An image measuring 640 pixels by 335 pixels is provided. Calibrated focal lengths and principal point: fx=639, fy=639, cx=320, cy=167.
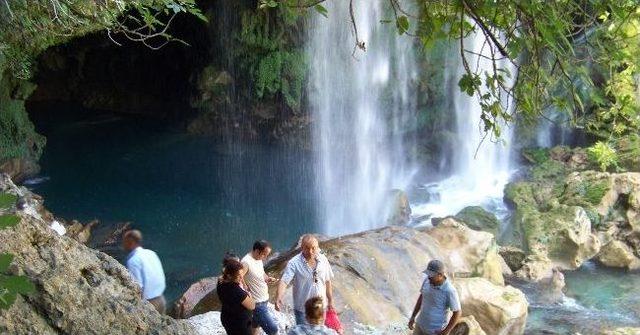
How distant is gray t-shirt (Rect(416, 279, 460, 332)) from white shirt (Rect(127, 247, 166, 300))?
7.15 ft

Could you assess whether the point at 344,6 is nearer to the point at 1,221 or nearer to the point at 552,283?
the point at 552,283

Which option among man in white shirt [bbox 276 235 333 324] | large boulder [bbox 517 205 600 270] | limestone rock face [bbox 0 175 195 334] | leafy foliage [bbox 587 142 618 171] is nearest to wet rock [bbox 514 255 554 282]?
large boulder [bbox 517 205 600 270]

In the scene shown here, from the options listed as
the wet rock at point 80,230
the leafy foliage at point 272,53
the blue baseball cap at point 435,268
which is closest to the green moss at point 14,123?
the wet rock at point 80,230

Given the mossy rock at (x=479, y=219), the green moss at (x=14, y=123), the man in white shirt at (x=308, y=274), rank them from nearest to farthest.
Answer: the man in white shirt at (x=308, y=274), the mossy rock at (x=479, y=219), the green moss at (x=14, y=123)

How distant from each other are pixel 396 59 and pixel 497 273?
9338mm

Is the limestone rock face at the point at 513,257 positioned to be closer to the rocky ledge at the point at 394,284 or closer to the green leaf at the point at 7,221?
the rocky ledge at the point at 394,284

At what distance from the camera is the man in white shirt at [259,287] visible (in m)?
5.18

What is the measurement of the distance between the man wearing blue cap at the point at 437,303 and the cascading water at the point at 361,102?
11620 mm

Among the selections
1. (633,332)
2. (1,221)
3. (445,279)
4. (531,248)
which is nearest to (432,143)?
(531,248)

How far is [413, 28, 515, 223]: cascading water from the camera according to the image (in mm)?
15664

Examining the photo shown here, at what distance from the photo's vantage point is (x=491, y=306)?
26.2ft

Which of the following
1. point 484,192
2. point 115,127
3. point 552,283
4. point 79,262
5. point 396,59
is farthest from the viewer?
point 115,127

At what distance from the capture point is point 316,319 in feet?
12.8

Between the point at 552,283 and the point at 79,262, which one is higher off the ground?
the point at 79,262
